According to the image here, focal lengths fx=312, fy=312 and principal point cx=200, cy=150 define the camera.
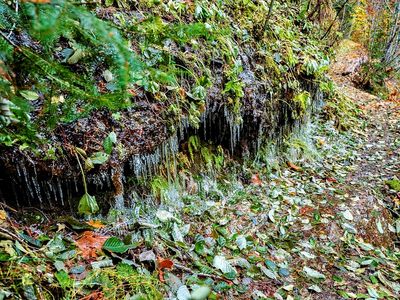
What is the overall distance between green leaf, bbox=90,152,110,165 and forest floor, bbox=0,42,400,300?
493 millimetres

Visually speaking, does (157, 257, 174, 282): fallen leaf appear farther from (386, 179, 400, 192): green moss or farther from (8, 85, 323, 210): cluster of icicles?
(386, 179, 400, 192): green moss

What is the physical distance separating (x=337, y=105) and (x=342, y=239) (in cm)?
451

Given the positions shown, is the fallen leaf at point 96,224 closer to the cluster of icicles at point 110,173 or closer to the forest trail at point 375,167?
the cluster of icicles at point 110,173

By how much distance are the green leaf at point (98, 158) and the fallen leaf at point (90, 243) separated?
0.54 metres

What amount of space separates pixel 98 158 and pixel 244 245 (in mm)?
1625

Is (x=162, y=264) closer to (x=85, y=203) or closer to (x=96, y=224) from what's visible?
(x=96, y=224)

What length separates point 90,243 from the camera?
2.27m

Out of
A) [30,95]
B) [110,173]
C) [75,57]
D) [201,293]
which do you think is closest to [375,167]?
[201,293]

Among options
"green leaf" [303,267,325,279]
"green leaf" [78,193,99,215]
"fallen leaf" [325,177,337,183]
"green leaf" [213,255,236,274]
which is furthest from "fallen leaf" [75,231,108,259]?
"fallen leaf" [325,177,337,183]

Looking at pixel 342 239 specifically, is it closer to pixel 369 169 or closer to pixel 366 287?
pixel 366 287

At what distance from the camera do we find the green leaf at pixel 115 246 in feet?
7.27

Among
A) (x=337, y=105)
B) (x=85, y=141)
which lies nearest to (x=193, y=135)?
(x=85, y=141)

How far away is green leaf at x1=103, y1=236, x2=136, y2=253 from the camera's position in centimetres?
222

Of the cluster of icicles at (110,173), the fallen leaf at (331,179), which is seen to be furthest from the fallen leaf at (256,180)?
the fallen leaf at (331,179)
